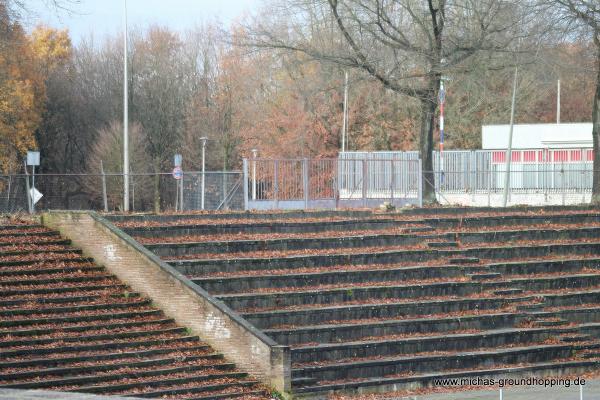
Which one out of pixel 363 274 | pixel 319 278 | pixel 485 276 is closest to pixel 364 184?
pixel 485 276

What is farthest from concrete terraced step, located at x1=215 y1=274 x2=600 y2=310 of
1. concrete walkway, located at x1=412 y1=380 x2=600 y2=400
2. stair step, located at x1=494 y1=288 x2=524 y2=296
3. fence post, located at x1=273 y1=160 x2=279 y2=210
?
fence post, located at x1=273 y1=160 x2=279 y2=210

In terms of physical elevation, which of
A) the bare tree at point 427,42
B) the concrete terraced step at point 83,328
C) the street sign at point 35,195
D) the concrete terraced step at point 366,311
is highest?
the bare tree at point 427,42

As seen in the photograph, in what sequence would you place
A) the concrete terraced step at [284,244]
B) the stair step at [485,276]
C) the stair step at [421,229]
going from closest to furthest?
the concrete terraced step at [284,244], the stair step at [485,276], the stair step at [421,229]

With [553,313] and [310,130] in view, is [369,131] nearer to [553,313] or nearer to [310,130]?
[310,130]

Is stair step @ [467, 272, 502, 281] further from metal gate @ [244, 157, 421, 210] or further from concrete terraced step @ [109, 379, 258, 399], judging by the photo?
concrete terraced step @ [109, 379, 258, 399]

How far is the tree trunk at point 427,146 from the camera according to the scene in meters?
32.2

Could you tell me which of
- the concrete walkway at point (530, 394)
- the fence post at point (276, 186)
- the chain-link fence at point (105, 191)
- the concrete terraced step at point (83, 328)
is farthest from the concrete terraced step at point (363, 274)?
the fence post at point (276, 186)

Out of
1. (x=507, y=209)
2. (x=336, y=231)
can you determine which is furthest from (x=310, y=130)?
(x=336, y=231)

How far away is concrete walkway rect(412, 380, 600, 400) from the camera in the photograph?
63.5ft

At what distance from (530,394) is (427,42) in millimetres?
16315

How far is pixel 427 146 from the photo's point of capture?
3334 cm

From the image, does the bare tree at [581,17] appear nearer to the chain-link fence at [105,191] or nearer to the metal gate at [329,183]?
the metal gate at [329,183]

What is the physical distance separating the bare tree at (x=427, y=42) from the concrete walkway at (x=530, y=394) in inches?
469

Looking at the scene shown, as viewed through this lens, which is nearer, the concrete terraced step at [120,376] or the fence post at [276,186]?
the concrete terraced step at [120,376]
